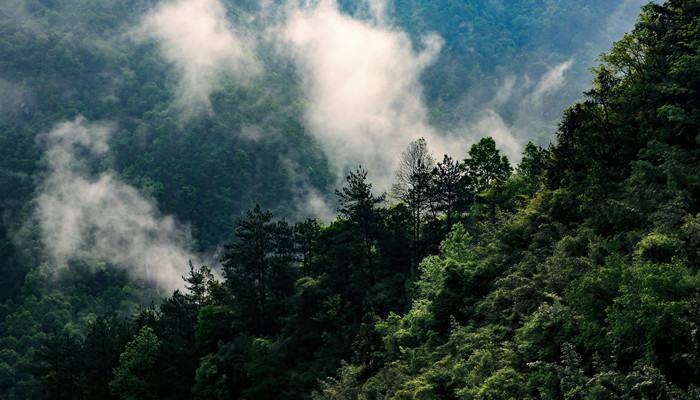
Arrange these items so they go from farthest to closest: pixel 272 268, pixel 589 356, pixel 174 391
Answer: pixel 272 268 < pixel 174 391 < pixel 589 356

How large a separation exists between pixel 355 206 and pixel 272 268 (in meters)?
15.8

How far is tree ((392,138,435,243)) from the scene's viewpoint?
53062 mm

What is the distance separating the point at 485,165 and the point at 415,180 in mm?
7878

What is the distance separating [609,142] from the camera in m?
30.7

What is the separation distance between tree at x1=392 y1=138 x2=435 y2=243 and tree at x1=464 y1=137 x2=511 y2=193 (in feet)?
14.8

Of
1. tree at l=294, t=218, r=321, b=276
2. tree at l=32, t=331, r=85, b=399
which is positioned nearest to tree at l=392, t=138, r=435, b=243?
tree at l=294, t=218, r=321, b=276

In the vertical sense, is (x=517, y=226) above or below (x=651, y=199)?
above

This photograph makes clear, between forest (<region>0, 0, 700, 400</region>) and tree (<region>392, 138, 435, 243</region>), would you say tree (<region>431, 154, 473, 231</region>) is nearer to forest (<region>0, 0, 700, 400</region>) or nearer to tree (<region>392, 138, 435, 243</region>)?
forest (<region>0, 0, 700, 400</region>)

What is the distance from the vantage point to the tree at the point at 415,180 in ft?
174

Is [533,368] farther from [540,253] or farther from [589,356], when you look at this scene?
[540,253]

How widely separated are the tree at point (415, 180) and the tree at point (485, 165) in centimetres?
451

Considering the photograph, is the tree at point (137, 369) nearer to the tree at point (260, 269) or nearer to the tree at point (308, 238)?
the tree at point (260, 269)

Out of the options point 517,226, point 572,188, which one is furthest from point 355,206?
point 572,188

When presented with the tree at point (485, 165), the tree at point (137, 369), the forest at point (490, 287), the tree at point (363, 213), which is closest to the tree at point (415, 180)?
the forest at point (490, 287)
